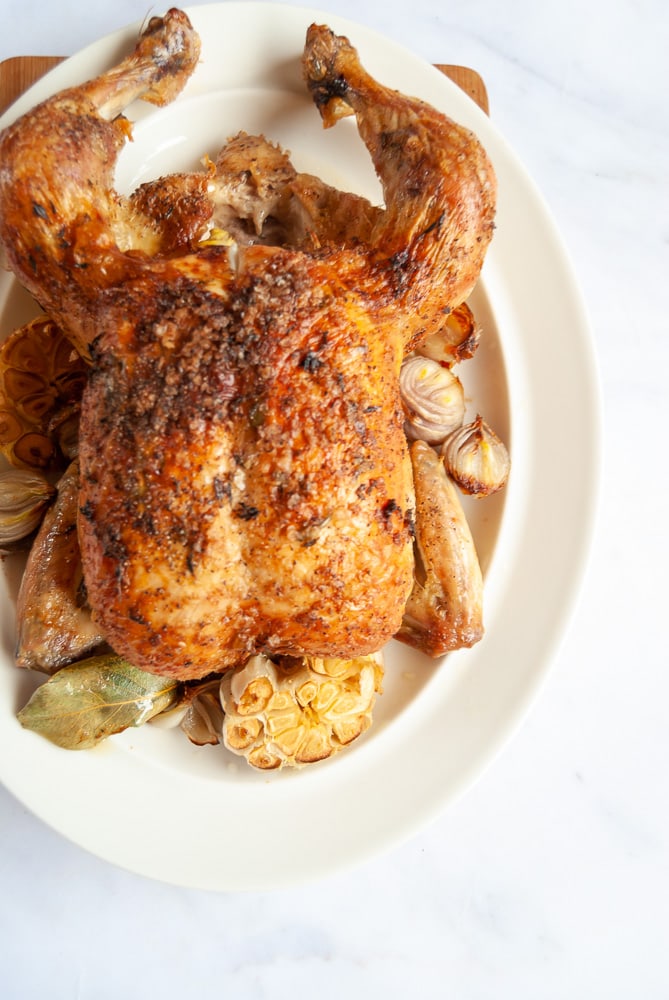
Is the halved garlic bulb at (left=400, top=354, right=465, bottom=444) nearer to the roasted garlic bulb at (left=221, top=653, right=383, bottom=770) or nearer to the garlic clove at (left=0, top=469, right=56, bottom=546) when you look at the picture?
the roasted garlic bulb at (left=221, top=653, right=383, bottom=770)

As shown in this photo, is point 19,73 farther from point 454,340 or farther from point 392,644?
point 392,644

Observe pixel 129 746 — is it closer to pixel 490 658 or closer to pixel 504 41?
pixel 490 658

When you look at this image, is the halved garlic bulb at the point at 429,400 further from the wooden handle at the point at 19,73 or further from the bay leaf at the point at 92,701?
the wooden handle at the point at 19,73

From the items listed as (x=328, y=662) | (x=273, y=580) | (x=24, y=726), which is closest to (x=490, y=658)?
(x=328, y=662)

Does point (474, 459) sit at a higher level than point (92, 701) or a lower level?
higher

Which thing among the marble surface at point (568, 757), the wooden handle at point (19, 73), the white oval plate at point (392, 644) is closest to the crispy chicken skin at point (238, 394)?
the white oval plate at point (392, 644)

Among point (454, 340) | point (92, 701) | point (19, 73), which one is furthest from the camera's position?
point (19, 73)

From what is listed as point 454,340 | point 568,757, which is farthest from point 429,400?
point 568,757
